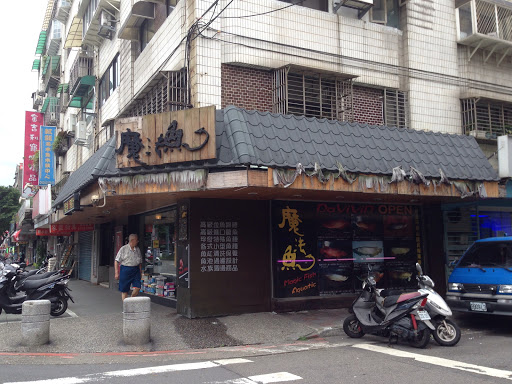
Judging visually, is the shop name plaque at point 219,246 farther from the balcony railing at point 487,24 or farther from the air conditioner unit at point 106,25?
the air conditioner unit at point 106,25

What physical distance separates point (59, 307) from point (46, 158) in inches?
681

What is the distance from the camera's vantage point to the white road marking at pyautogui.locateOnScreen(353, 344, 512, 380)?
6180 mm

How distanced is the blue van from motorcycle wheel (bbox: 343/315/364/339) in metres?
2.21

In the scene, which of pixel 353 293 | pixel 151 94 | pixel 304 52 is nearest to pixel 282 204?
pixel 353 293

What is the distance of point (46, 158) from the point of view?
85.4ft

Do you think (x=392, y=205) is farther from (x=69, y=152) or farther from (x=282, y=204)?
(x=69, y=152)

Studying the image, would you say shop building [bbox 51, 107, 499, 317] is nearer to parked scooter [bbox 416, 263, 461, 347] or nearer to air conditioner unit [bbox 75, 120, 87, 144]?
parked scooter [bbox 416, 263, 461, 347]

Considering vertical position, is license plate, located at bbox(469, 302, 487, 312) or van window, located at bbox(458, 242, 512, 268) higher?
van window, located at bbox(458, 242, 512, 268)

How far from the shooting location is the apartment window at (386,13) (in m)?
14.1

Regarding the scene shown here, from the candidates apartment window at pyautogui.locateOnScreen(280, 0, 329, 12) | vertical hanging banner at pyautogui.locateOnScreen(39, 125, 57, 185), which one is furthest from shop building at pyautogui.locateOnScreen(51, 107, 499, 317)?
vertical hanging banner at pyautogui.locateOnScreen(39, 125, 57, 185)

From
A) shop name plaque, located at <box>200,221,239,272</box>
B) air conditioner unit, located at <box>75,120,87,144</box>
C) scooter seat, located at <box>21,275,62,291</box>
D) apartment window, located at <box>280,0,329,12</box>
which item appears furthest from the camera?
air conditioner unit, located at <box>75,120,87,144</box>

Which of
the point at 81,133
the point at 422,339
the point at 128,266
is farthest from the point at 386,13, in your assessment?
the point at 81,133

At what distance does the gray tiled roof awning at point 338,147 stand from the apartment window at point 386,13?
433 centimetres

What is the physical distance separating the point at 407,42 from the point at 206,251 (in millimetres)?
8734
